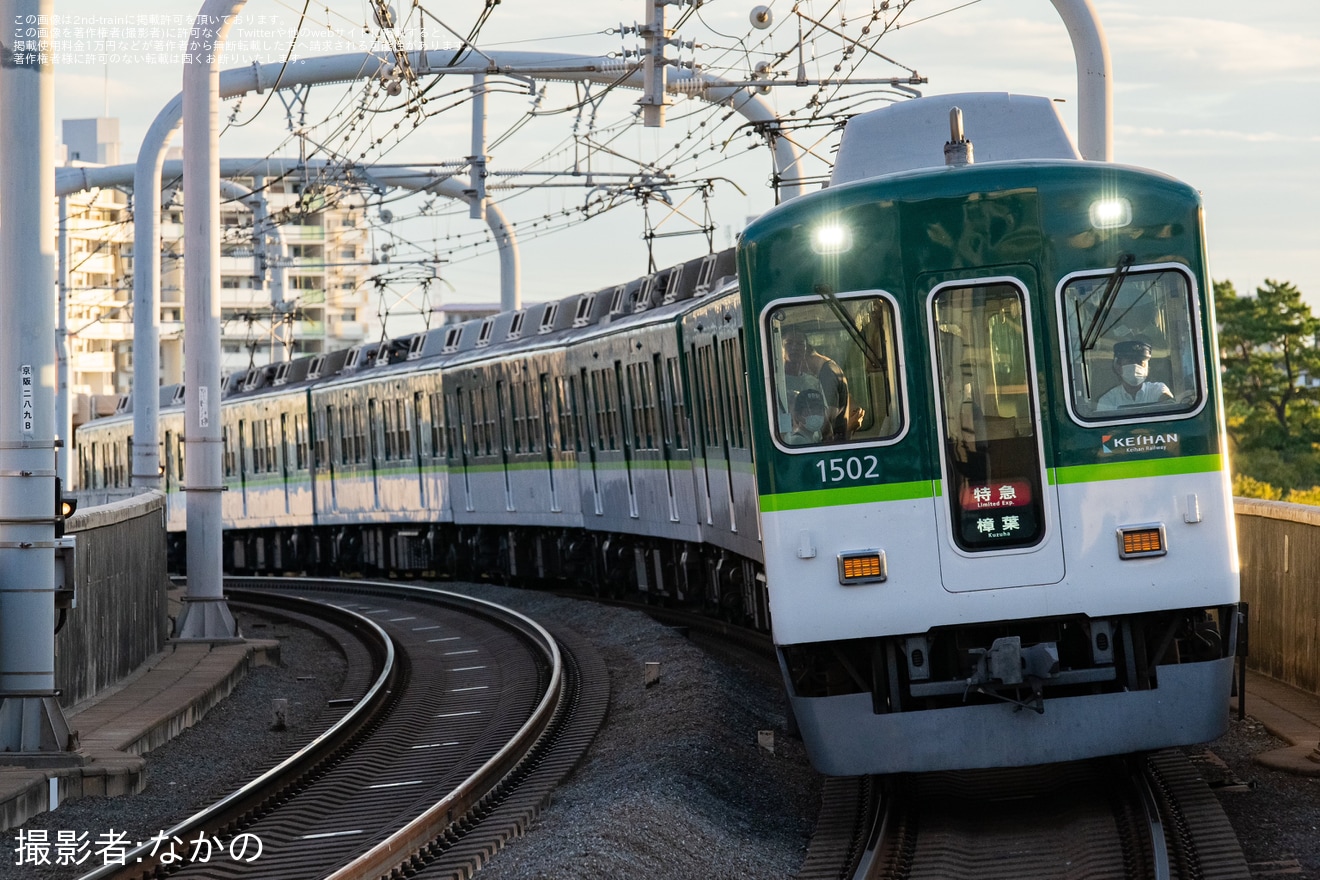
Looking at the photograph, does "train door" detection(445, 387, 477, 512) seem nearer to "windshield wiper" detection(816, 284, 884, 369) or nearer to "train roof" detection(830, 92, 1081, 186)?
"train roof" detection(830, 92, 1081, 186)

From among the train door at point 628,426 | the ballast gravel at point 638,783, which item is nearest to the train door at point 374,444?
the train door at point 628,426

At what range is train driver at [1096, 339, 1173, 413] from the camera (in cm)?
835

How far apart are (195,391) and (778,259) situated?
31.4 ft

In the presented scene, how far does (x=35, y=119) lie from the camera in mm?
10422

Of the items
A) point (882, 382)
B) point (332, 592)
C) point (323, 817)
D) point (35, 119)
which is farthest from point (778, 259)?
point (332, 592)

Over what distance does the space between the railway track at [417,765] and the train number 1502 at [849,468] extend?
2.20 m

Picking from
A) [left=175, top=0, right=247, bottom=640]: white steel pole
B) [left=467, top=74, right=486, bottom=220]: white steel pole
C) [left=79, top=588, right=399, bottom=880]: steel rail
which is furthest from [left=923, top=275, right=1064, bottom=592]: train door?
→ [left=467, top=74, right=486, bottom=220]: white steel pole

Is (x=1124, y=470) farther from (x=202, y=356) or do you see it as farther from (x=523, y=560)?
(x=523, y=560)

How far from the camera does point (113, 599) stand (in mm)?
13672

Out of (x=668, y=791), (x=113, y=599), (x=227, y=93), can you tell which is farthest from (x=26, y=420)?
(x=227, y=93)

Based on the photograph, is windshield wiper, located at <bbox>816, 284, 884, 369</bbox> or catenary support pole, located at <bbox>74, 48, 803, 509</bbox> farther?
catenary support pole, located at <bbox>74, 48, 803, 509</bbox>

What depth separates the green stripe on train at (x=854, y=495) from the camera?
831cm

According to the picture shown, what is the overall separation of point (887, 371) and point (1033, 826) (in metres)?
2.08

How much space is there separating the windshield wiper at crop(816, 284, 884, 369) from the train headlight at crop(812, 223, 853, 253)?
0.17 m
